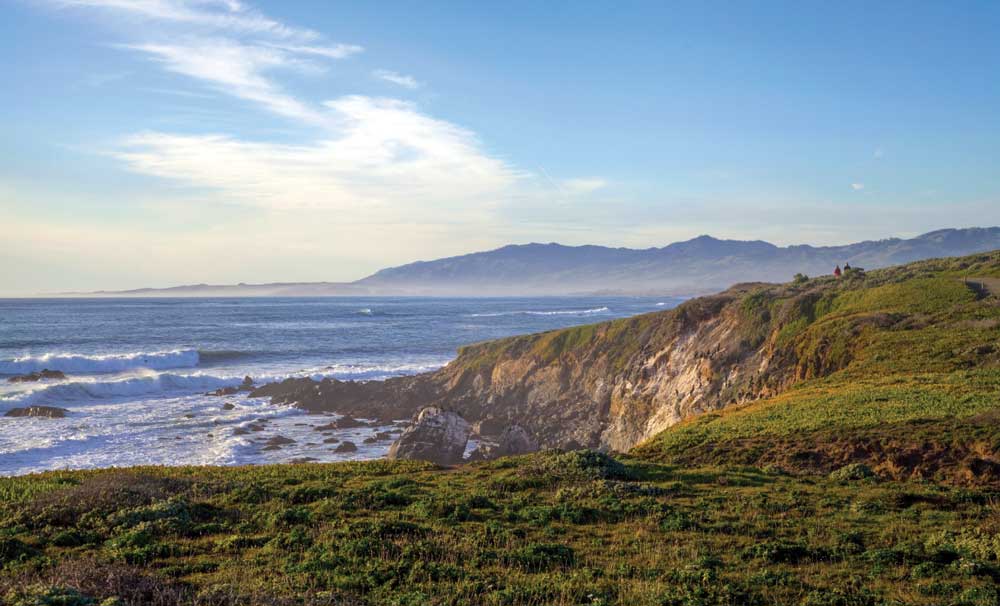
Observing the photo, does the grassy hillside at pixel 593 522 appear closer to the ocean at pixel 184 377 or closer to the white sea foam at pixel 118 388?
the ocean at pixel 184 377

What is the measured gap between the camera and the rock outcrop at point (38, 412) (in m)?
43.1

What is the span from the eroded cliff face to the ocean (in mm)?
7090

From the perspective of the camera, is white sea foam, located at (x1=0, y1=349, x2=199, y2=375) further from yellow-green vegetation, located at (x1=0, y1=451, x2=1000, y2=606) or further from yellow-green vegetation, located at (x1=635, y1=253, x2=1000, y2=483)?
yellow-green vegetation, located at (x1=635, y1=253, x2=1000, y2=483)

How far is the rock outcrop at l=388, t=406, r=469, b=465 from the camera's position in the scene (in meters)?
30.6

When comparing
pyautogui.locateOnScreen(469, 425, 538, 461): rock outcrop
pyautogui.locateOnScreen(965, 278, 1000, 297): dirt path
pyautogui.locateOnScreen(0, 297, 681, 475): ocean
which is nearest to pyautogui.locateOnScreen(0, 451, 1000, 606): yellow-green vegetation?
pyautogui.locateOnScreen(469, 425, 538, 461): rock outcrop

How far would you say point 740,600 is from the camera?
898 centimetres

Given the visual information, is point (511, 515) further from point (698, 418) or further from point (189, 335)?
point (189, 335)

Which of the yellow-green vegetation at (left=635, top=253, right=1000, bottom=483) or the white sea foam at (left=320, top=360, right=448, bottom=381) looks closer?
the yellow-green vegetation at (left=635, top=253, right=1000, bottom=483)

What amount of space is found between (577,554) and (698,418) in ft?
55.3

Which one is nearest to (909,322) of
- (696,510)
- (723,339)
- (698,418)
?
(723,339)

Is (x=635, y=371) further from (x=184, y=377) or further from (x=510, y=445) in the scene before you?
(x=184, y=377)

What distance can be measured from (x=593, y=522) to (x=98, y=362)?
7671 centimetres

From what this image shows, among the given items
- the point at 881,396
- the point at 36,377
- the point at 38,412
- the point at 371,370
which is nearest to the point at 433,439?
the point at 881,396

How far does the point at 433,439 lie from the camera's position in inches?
1225
